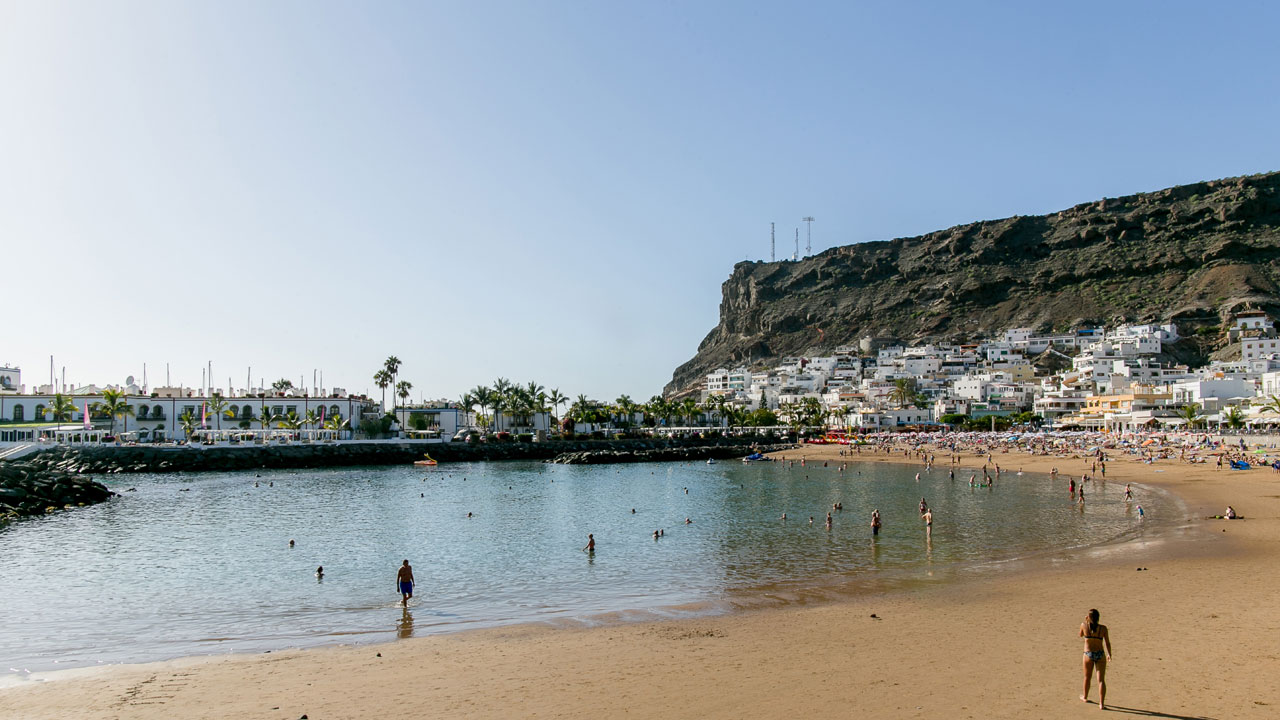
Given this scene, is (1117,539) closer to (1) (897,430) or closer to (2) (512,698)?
(2) (512,698)

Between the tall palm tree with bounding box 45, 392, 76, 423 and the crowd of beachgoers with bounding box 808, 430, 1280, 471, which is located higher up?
the tall palm tree with bounding box 45, 392, 76, 423

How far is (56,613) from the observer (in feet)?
67.4

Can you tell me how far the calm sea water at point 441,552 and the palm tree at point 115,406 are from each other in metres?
43.3

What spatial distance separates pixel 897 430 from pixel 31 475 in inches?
4445

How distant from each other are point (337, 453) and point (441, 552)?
63695 millimetres

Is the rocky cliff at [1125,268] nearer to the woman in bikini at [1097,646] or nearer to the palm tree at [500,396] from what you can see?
the palm tree at [500,396]

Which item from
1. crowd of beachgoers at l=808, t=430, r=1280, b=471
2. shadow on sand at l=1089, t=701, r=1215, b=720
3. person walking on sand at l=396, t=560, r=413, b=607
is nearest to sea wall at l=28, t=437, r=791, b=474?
crowd of beachgoers at l=808, t=430, r=1280, b=471

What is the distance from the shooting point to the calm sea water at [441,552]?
19500 mm

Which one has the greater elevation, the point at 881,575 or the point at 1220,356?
the point at 1220,356

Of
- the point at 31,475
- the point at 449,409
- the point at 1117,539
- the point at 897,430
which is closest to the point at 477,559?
the point at 1117,539

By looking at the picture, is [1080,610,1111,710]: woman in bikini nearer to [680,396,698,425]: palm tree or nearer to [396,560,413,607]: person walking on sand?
[396,560,413,607]: person walking on sand

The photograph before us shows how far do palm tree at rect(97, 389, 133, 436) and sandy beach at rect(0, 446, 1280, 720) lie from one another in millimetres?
91565

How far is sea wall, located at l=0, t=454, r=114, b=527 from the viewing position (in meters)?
41.8

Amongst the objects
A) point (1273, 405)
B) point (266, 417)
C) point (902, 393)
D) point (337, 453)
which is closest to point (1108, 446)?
point (1273, 405)
